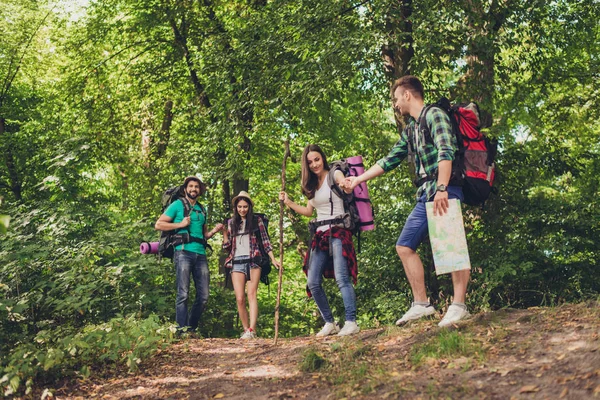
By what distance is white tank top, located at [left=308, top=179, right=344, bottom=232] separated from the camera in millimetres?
6879

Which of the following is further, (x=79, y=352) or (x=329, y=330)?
(x=329, y=330)

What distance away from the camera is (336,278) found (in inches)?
267

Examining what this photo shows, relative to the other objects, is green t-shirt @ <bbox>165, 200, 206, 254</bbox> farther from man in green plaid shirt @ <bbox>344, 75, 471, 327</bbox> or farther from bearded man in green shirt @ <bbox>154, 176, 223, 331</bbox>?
man in green plaid shirt @ <bbox>344, 75, 471, 327</bbox>

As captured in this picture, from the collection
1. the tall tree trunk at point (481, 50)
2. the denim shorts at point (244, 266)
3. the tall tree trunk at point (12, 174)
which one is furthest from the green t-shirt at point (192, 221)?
the tall tree trunk at point (12, 174)

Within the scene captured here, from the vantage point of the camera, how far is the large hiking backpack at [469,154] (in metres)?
5.61

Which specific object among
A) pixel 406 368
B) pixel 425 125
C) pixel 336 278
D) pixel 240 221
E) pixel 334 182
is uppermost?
pixel 425 125

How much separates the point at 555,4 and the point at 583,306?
294 inches

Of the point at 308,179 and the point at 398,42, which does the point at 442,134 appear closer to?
the point at 308,179

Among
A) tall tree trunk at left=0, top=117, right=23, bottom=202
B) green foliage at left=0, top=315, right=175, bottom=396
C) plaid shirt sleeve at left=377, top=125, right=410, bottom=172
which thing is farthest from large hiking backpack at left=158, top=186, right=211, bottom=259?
tall tree trunk at left=0, top=117, right=23, bottom=202

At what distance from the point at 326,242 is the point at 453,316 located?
175cm

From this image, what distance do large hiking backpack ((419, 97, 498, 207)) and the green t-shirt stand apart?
12.4 feet

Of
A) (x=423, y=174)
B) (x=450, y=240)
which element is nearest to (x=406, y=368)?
(x=450, y=240)

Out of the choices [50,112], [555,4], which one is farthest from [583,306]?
[50,112]

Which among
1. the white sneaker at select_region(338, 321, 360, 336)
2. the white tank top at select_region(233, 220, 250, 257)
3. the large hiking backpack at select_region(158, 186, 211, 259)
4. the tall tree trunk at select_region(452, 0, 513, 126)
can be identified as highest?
the tall tree trunk at select_region(452, 0, 513, 126)
